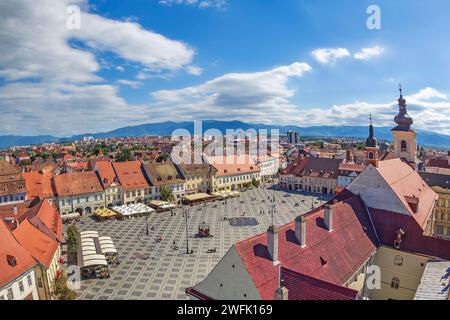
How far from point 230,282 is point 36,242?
24.7 meters

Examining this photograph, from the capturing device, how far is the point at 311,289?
790 inches

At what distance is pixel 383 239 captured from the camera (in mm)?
34469

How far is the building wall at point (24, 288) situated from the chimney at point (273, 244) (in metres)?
22.3

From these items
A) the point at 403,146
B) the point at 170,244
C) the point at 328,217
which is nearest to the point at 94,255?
the point at 170,244

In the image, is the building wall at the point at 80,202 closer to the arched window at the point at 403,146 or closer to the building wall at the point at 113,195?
the building wall at the point at 113,195

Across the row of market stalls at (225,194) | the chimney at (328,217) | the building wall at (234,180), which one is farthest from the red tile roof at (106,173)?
the chimney at (328,217)

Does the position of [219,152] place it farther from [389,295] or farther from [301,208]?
[389,295]

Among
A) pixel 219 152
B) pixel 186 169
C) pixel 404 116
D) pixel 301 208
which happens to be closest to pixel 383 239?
pixel 301 208

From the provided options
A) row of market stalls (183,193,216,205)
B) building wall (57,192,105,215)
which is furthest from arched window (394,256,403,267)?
building wall (57,192,105,215)

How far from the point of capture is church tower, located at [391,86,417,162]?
67.0 meters

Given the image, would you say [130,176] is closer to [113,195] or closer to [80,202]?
[113,195]

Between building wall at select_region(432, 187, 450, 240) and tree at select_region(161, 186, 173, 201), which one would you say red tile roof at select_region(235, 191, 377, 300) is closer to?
building wall at select_region(432, 187, 450, 240)

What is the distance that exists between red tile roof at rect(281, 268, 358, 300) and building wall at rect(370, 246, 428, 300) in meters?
16.3

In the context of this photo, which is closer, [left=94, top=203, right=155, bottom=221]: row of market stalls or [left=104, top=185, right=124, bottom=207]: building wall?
[left=94, top=203, right=155, bottom=221]: row of market stalls
